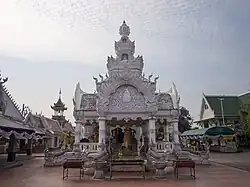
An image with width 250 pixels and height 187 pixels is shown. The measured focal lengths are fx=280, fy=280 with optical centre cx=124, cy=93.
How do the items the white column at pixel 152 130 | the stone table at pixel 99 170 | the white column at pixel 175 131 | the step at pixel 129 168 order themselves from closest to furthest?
the stone table at pixel 99 170, the step at pixel 129 168, the white column at pixel 152 130, the white column at pixel 175 131

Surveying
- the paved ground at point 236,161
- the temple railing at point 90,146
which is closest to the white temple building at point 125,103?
the temple railing at point 90,146

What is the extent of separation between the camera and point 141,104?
59.9 ft

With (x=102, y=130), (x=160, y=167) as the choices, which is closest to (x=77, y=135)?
(x=102, y=130)

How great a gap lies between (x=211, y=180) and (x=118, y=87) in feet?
28.9

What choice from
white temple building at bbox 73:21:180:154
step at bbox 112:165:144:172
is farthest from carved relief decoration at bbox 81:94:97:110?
step at bbox 112:165:144:172

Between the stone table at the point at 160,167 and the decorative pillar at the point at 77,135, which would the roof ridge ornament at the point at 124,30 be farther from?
the stone table at the point at 160,167

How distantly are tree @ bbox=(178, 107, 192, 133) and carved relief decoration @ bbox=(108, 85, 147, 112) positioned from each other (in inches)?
1206

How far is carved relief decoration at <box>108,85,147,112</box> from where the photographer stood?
715 inches

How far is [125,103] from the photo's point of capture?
18.2 meters

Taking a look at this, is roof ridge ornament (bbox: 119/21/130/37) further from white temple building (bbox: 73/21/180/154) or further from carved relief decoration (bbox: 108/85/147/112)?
carved relief decoration (bbox: 108/85/147/112)

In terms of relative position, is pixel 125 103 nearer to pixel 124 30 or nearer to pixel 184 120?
pixel 124 30

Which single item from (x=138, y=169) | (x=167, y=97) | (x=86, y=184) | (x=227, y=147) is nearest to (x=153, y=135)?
(x=167, y=97)

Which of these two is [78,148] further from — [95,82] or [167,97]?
[167,97]

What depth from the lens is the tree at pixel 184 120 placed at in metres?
47.8
